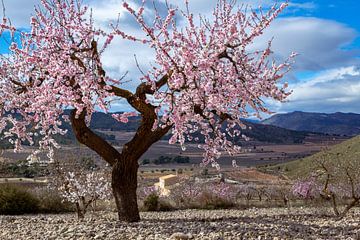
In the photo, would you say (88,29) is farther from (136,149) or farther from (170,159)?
(170,159)

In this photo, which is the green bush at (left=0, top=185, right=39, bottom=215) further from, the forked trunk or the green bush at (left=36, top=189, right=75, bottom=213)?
the forked trunk

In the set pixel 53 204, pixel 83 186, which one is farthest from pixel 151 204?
pixel 83 186

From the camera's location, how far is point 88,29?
9.30 metres

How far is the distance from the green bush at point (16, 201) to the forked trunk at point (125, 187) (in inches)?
353

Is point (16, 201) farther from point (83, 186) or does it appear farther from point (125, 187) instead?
point (125, 187)

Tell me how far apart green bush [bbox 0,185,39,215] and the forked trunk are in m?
8.96

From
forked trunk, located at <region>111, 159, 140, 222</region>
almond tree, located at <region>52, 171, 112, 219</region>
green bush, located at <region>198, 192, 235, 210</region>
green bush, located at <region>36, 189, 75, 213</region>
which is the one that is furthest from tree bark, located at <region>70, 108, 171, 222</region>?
green bush, located at <region>36, 189, 75, 213</region>

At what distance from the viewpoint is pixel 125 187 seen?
10.9 m

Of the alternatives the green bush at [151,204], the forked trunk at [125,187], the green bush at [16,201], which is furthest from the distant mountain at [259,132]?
the forked trunk at [125,187]

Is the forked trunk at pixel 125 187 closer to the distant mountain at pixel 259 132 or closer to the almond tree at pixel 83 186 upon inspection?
the almond tree at pixel 83 186

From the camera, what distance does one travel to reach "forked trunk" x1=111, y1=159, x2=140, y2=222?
1086 centimetres

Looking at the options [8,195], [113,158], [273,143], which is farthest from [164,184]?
[273,143]

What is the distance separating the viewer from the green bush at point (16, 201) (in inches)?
720

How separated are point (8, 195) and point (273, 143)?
66225mm
